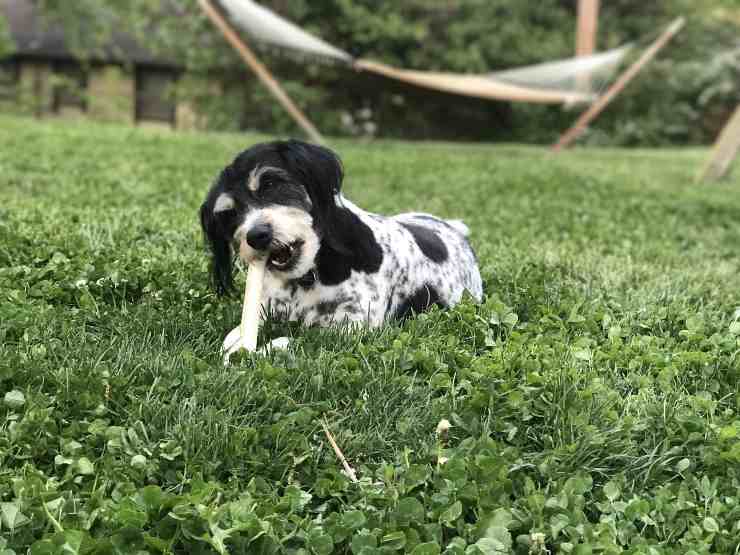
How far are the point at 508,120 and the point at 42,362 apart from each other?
2538 cm

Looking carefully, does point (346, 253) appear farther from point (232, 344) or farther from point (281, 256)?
point (232, 344)

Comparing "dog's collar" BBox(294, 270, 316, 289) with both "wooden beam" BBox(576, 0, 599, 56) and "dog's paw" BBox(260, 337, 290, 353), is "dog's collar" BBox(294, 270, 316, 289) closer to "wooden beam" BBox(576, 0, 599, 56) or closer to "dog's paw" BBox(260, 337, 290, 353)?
"dog's paw" BBox(260, 337, 290, 353)

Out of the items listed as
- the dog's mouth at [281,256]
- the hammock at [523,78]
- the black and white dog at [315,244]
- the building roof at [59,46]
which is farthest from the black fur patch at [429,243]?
the building roof at [59,46]

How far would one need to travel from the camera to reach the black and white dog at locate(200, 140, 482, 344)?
11.5 feet

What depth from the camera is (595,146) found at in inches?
1043

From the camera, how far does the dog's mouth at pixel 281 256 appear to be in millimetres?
3521

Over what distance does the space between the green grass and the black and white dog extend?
7.2 inches

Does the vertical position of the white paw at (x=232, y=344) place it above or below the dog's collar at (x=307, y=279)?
below

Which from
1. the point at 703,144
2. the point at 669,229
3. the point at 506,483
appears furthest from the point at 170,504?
the point at 703,144

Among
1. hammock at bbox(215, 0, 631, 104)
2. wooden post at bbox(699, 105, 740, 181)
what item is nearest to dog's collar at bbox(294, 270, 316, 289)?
wooden post at bbox(699, 105, 740, 181)

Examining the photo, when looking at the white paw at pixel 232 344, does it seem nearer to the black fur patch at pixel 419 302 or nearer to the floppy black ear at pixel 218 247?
the floppy black ear at pixel 218 247

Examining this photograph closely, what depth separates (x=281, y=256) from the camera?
3.58 m

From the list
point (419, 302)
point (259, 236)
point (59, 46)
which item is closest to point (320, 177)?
point (259, 236)

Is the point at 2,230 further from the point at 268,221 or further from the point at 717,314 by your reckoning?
the point at 717,314
